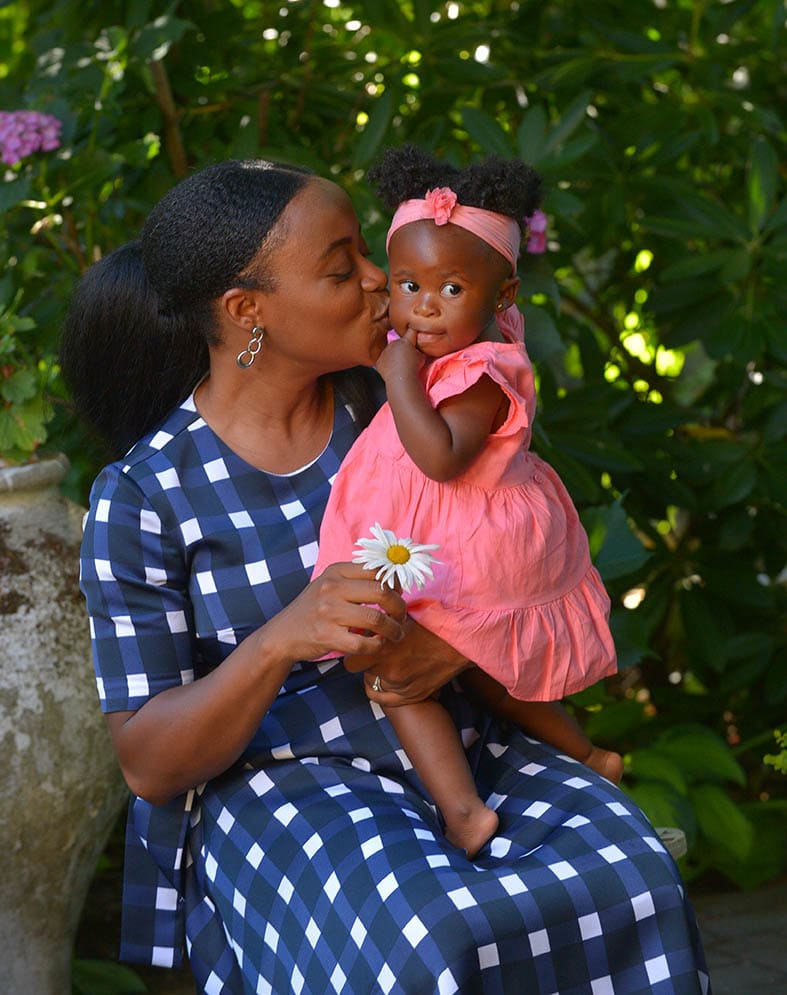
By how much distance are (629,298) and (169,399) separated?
6.29 feet

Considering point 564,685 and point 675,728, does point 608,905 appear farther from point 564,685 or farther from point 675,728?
point 675,728

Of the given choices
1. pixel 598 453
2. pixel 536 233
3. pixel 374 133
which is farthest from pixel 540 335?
pixel 374 133

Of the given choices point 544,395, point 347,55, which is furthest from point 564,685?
point 347,55

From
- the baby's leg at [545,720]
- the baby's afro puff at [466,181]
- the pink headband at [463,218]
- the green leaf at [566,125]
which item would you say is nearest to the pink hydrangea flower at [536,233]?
the green leaf at [566,125]

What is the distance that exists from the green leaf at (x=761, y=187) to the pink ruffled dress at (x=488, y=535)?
1309 mm

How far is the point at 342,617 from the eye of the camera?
5.28 ft

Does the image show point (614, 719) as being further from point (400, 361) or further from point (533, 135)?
point (400, 361)

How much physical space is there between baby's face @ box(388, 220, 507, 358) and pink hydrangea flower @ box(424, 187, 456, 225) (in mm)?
12

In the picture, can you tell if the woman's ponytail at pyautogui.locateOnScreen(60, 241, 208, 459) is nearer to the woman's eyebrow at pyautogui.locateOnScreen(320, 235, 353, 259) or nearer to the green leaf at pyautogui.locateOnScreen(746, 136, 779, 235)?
the woman's eyebrow at pyautogui.locateOnScreen(320, 235, 353, 259)

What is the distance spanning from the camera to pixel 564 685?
5.96 ft

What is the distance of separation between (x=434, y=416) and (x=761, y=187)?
1.52 metres

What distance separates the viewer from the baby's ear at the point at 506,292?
1791 mm

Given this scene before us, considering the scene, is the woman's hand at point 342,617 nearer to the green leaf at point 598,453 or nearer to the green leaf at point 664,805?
the green leaf at point 598,453

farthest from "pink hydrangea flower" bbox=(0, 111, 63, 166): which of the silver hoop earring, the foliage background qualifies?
the silver hoop earring
